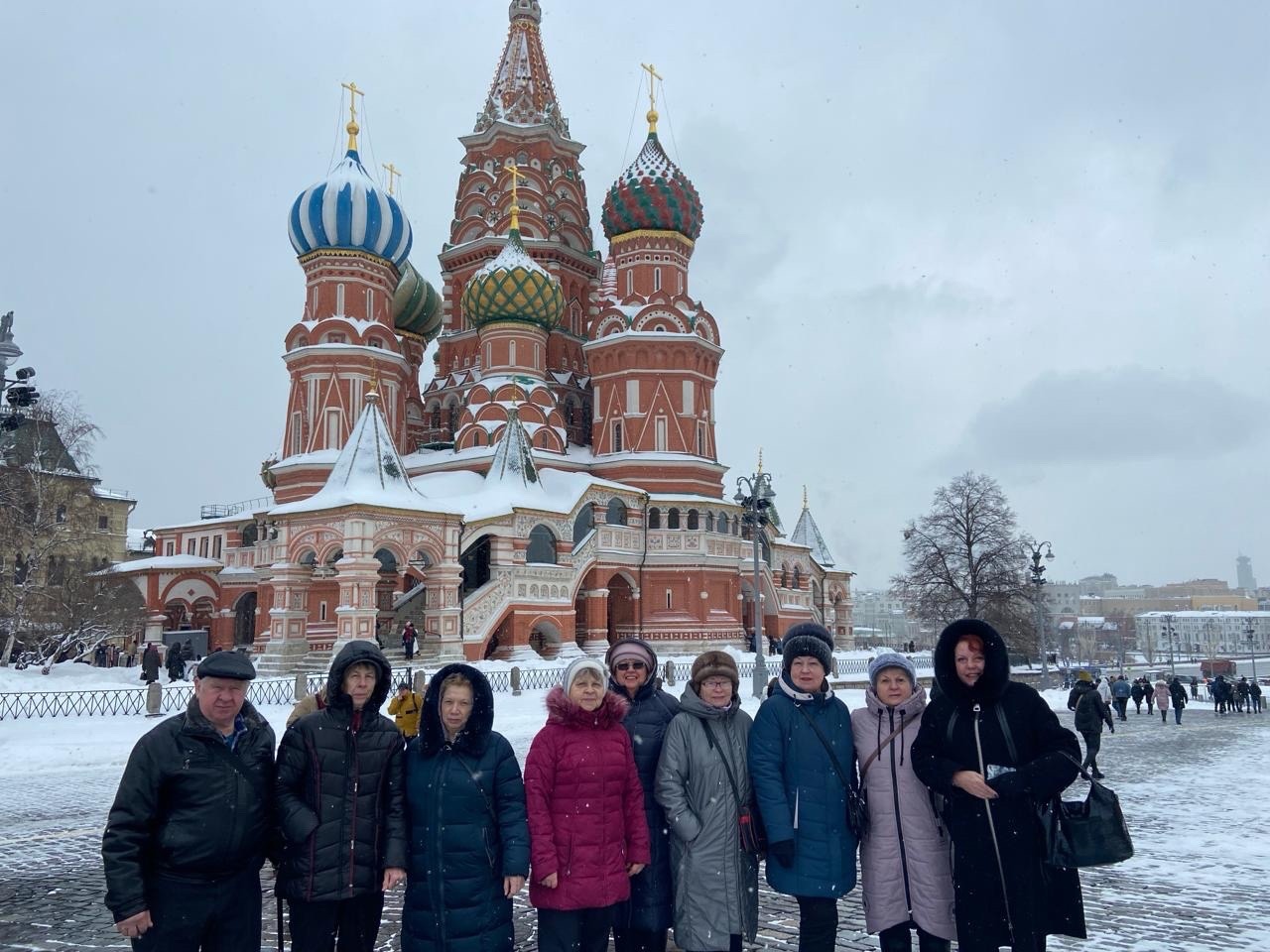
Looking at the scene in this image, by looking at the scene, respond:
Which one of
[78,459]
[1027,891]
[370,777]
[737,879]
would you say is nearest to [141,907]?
[370,777]

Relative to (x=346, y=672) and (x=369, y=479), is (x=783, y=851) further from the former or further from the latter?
(x=369, y=479)

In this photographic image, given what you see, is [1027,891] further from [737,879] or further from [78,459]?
[78,459]

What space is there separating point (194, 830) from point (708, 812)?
2200 mm

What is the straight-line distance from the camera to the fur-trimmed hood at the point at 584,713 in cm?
436

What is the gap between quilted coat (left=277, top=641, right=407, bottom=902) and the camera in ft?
13.4

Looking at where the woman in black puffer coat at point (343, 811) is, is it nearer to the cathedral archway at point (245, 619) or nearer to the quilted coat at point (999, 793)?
the quilted coat at point (999, 793)

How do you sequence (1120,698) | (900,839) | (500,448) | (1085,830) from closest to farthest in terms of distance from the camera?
(1085,830)
(900,839)
(1120,698)
(500,448)

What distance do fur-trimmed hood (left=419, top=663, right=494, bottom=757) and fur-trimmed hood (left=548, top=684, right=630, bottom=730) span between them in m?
0.29

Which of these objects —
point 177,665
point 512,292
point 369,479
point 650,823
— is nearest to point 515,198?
point 512,292

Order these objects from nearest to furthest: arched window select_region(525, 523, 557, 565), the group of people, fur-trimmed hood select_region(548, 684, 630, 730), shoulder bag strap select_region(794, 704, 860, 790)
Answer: the group of people < fur-trimmed hood select_region(548, 684, 630, 730) < shoulder bag strap select_region(794, 704, 860, 790) < arched window select_region(525, 523, 557, 565)

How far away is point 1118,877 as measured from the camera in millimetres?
7055

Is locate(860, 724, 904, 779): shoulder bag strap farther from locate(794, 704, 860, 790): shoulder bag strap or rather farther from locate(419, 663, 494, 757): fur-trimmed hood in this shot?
locate(419, 663, 494, 757): fur-trimmed hood

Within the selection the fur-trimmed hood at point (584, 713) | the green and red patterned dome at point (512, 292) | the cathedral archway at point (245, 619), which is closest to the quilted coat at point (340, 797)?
the fur-trimmed hood at point (584, 713)

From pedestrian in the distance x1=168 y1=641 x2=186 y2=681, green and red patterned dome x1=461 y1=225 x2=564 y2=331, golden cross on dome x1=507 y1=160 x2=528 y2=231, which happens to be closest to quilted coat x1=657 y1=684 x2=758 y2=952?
pedestrian in the distance x1=168 y1=641 x2=186 y2=681
